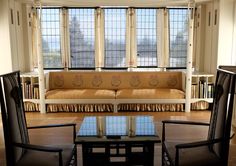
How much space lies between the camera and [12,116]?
2.21m

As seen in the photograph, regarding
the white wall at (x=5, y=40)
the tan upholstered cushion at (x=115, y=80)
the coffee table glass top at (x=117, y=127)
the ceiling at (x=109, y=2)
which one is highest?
the ceiling at (x=109, y=2)

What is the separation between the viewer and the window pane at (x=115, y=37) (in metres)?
6.35

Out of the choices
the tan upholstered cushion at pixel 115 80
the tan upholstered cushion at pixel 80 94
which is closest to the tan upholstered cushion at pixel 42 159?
the tan upholstered cushion at pixel 80 94

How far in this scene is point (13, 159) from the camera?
214 centimetres

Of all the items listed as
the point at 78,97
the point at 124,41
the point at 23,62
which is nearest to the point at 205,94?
the point at 124,41

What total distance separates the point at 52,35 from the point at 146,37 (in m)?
2.22

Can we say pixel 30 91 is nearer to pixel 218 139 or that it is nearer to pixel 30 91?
pixel 30 91

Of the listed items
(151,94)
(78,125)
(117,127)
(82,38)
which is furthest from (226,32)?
(117,127)

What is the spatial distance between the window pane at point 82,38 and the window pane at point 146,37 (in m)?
1.10

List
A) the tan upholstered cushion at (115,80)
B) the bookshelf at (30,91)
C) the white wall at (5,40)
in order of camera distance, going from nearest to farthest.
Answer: the white wall at (5,40) < the bookshelf at (30,91) < the tan upholstered cushion at (115,80)

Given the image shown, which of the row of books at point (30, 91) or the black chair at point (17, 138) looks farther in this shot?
the row of books at point (30, 91)

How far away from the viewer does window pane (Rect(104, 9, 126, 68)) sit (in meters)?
6.35

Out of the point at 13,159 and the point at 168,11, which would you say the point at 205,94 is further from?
the point at 13,159

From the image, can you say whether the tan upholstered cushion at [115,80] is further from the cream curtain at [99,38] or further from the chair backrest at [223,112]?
the chair backrest at [223,112]
